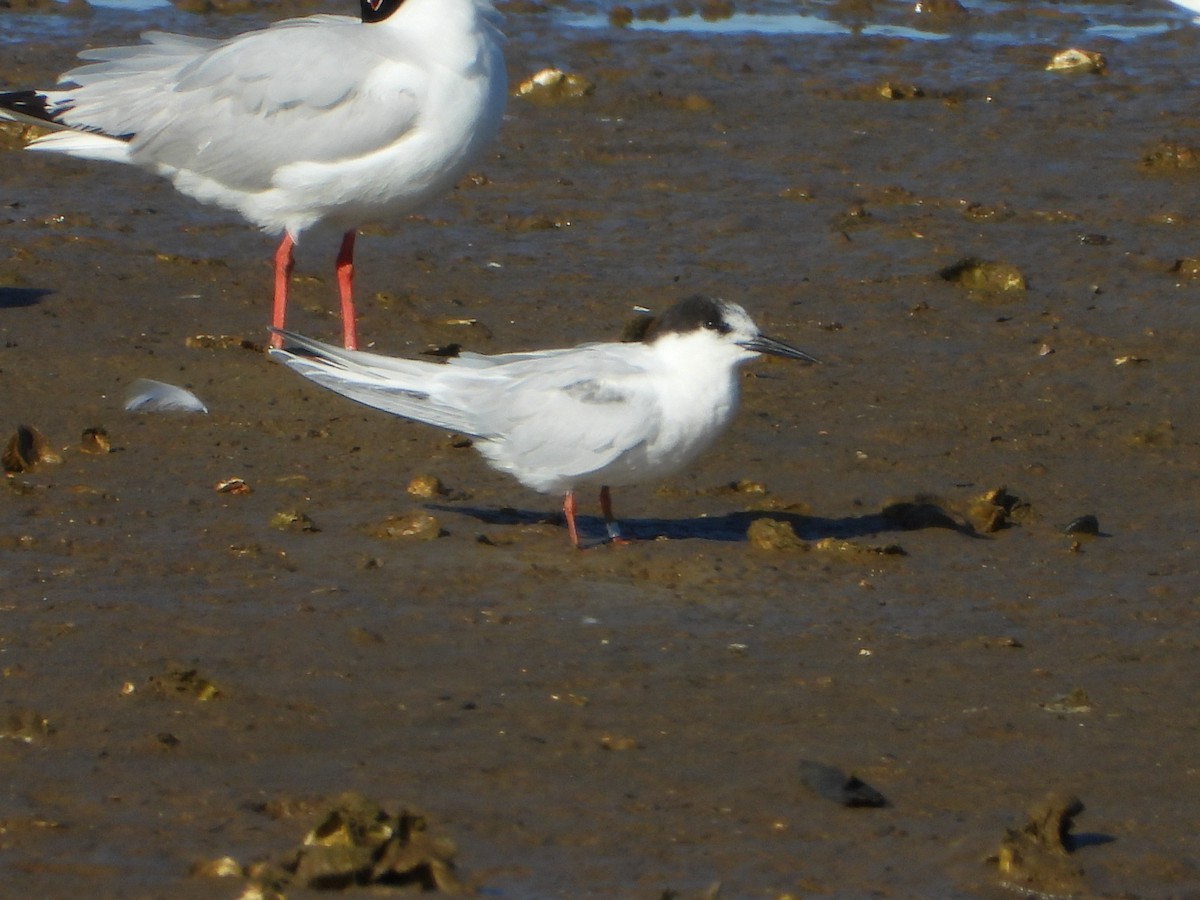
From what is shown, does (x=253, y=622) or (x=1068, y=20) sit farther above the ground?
(x=1068, y=20)

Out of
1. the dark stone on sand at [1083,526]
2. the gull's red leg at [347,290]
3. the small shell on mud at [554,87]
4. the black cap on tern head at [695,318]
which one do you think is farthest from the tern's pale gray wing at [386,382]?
the small shell on mud at [554,87]

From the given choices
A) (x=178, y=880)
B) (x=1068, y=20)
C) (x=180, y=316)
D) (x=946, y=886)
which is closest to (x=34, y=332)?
(x=180, y=316)

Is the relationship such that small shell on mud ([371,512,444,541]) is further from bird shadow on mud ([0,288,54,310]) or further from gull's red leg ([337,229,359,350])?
bird shadow on mud ([0,288,54,310])

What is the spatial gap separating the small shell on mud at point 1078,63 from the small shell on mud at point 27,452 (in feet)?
27.2

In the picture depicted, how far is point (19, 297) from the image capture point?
27.6ft

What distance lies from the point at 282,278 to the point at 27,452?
1.71 metres

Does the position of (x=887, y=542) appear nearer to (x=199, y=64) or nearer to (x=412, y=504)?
(x=412, y=504)

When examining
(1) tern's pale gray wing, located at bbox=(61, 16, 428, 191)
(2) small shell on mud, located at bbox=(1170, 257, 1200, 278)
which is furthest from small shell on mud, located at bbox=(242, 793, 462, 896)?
(2) small shell on mud, located at bbox=(1170, 257, 1200, 278)

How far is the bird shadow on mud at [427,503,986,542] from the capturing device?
6.39m

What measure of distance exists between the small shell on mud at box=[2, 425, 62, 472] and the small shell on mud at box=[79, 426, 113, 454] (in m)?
0.13

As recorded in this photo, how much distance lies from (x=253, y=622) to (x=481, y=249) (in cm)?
436

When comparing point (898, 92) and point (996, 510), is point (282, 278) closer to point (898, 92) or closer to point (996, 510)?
point (996, 510)

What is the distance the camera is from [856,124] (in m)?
11.7

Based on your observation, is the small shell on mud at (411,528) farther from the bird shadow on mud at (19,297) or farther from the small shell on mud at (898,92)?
the small shell on mud at (898,92)
